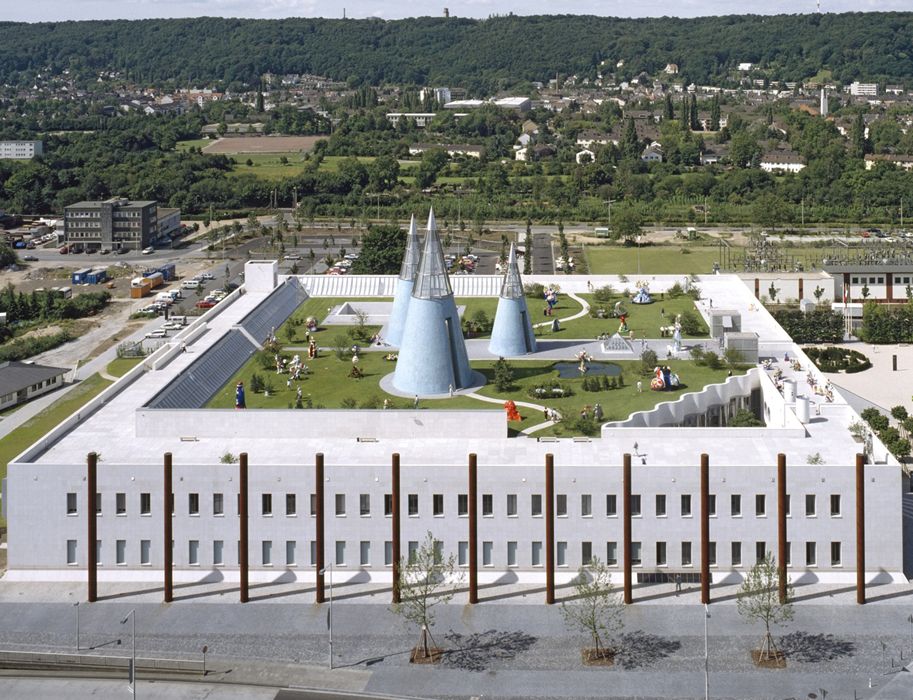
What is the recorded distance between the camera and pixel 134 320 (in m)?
109

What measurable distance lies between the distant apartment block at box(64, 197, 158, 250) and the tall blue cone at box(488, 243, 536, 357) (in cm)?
8542

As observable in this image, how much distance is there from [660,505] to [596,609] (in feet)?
15.3

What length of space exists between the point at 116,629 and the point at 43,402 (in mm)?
36619

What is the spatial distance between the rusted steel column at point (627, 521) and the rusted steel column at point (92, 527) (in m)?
19.5

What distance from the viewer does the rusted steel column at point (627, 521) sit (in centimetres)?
4803

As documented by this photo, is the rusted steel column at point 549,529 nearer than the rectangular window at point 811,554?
Yes

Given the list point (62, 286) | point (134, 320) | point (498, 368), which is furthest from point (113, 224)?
point (498, 368)

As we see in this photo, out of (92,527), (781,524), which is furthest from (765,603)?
(92,527)

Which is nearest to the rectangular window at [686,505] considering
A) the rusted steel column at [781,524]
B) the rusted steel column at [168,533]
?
the rusted steel column at [781,524]

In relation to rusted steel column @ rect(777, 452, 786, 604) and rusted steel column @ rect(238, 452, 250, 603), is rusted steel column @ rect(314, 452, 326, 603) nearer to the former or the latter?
rusted steel column @ rect(238, 452, 250, 603)

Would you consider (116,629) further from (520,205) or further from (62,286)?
(520,205)

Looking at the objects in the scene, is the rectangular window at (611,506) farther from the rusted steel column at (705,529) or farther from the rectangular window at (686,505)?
the rusted steel column at (705,529)

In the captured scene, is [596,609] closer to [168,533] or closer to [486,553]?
[486,553]

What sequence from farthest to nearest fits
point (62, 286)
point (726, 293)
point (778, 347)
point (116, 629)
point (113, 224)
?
1. point (113, 224)
2. point (62, 286)
3. point (726, 293)
4. point (778, 347)
5. point (116, 629)
